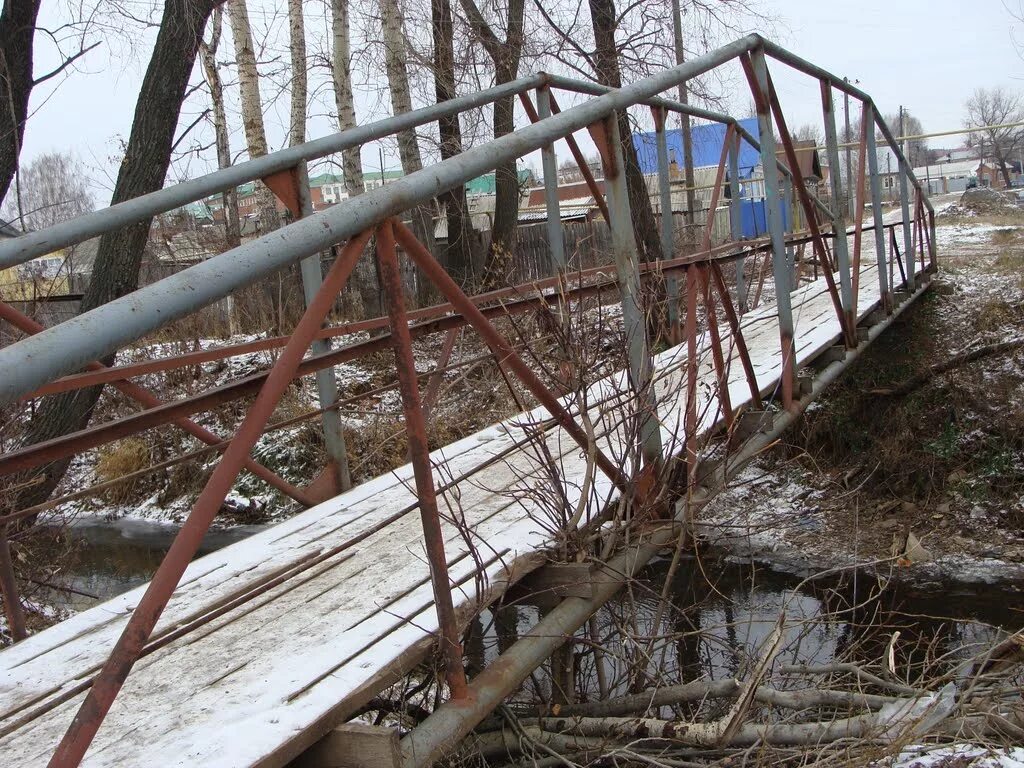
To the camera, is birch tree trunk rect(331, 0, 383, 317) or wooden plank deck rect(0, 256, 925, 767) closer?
wooden plank deck rect(0, 256, 925, 767)

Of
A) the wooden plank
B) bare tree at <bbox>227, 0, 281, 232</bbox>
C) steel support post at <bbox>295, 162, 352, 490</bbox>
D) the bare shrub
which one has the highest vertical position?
bare tree at <bbox>227, 0, 281, 232</bbox>

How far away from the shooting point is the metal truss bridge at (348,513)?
66.3 inches

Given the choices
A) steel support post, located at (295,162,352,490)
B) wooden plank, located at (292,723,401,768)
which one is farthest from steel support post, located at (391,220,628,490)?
steel support post, located at (295,162,352,490)

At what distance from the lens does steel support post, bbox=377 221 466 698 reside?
6.50ft

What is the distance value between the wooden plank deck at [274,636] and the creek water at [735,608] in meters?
0.89

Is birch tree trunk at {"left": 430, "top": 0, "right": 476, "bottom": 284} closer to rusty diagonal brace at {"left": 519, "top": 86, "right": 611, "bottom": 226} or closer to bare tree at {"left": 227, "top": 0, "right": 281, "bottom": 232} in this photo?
bare tree at {"left": 227, "top": 0, "right": 281, "bottom": 232}

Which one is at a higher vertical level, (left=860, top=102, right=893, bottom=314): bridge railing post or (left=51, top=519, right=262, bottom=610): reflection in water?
(left=860, top=102, right=893, bottom=314): bridge railing post

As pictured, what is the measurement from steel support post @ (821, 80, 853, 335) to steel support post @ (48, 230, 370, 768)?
382cm

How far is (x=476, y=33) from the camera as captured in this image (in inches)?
426

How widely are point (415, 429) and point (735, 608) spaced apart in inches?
203

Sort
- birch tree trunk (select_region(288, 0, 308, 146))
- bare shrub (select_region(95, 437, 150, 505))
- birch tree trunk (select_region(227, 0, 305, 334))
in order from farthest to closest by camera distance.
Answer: birch tree trunk (select_region(288, 0, 308, 146))
birch tree trunk (select_region(227, 0, 305, 334))
bare shrub (select_region(95, 437, 150, 505))

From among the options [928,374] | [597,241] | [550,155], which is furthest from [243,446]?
[597,241]

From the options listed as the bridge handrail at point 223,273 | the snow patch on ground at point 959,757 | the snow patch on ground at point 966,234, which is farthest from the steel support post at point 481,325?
the snow patch on ground at point 966,234

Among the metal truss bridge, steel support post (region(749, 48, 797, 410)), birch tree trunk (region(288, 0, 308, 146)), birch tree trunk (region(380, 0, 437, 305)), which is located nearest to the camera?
the metal truss bridge
